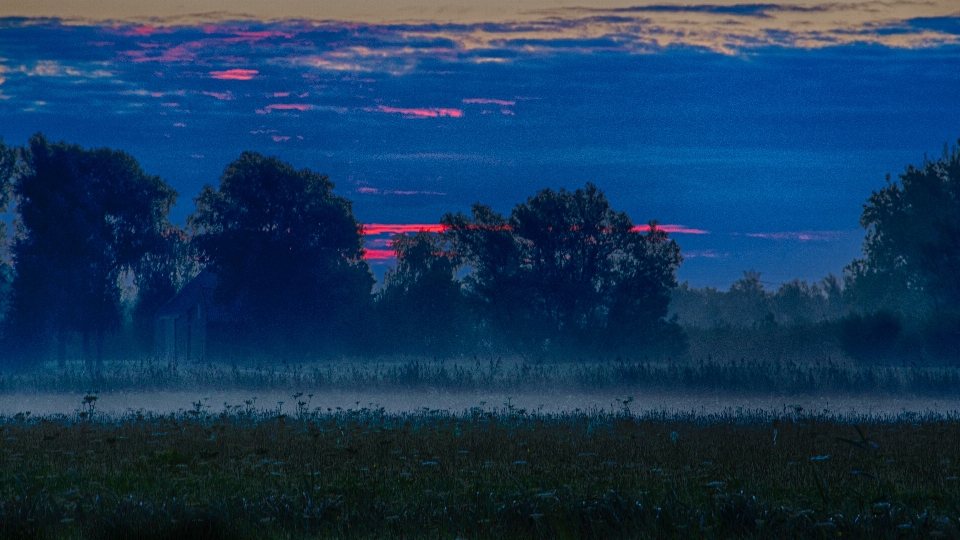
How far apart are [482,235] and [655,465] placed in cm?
4628

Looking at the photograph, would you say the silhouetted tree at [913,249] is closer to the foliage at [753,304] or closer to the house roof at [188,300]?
the foliage at [753,304]

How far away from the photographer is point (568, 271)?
58.1 metres

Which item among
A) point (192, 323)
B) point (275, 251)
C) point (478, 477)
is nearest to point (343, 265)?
point (275, 251)

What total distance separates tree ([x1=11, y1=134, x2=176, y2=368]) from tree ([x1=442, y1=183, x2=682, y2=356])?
2133 cm

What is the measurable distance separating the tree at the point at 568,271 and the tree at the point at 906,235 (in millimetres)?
15281

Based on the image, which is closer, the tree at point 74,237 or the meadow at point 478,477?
the meadow at point 478,477

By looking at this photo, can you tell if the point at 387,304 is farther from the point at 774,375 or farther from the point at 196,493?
the point at 196,493

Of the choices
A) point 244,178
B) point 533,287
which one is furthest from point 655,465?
point 244,178

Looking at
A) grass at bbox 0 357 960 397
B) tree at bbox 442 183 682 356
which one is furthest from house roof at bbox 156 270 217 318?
grass at bbox 0 357 960 397

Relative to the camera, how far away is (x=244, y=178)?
58.2 m

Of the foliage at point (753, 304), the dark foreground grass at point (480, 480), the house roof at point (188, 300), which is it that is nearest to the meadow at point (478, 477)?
the dark foreground grass at point (480, 480)

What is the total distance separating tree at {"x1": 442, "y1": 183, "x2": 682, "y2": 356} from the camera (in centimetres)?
5691

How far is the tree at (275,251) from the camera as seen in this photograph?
2266 inches

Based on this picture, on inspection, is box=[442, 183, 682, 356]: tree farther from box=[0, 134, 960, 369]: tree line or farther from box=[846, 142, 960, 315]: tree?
box=[846, 142, 960, 315]: tree
